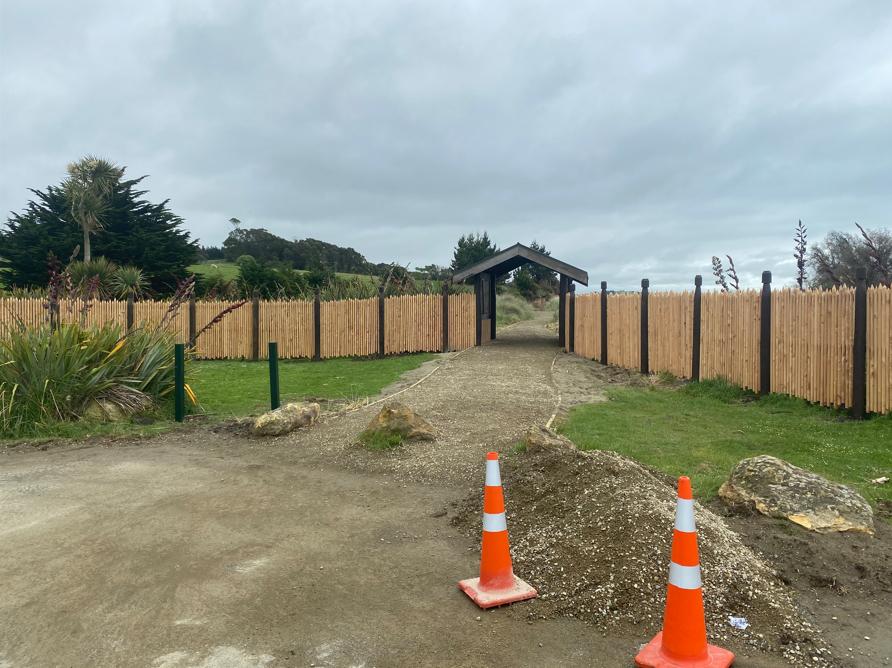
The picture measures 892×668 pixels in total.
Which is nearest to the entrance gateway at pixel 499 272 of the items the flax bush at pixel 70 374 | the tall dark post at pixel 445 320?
the tall dark post at pixel 445 320

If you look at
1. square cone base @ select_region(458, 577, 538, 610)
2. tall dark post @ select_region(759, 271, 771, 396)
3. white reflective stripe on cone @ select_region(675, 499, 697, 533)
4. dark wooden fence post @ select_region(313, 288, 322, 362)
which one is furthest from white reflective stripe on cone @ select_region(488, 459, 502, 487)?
dark wooden fence post @ select_region(313, 288, 322, 362)

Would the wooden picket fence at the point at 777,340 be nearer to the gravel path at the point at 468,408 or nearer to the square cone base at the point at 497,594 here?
the gravel path at the point at 468,408

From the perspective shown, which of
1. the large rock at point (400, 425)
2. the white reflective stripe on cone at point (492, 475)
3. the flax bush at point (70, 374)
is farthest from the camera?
the flax bush at point (70, 374)

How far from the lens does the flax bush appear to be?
360 inches

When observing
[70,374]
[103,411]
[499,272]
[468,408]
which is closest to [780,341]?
[468,408]

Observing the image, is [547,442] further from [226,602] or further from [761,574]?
[226,602]

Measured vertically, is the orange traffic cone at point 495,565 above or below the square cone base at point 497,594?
above

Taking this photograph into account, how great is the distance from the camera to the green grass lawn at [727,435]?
21.1 ft

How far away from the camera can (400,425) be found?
7836 millimetres

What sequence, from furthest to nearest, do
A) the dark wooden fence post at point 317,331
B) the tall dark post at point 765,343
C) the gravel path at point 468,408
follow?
the dark wooden fence post at point 317,331 → the tall dark post at point 765,343 → the gravel path at point 468,408

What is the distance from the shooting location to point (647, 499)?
454 cm

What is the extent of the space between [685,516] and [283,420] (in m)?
6.56

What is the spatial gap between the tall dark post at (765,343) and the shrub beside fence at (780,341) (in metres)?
0.02

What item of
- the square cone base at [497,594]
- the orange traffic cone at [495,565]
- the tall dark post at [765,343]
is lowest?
the square cone base at [497,594]
